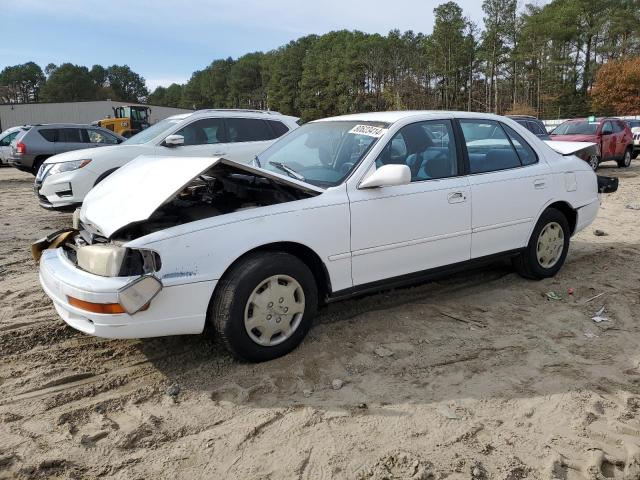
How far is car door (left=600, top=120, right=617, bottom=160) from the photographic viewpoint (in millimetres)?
16125

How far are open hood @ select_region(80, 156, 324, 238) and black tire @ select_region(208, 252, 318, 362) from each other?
0.58 m

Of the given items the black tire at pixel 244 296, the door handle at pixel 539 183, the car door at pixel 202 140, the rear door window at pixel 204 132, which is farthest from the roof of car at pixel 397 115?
the rear door window at pixel 204 132

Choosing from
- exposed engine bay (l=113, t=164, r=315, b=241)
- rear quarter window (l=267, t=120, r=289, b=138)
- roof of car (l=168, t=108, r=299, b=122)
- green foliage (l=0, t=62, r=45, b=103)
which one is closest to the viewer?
exposed engine bay (l=113, t=164, r=315, b=241)

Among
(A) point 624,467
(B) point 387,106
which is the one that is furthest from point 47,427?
(B) point 387,106

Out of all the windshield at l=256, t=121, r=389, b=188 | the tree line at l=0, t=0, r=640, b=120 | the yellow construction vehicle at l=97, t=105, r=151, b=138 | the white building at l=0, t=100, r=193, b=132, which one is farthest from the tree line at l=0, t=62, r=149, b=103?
the windshield at l=256, t=121, r=389, b=188

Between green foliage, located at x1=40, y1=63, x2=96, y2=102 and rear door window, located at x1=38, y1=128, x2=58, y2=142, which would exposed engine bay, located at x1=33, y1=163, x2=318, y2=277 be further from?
green foliage, located at x1=40, y1=63, x2=96, y2=102

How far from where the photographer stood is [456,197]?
4.34 metres

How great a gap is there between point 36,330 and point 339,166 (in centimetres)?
263

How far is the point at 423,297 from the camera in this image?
15.9 feet

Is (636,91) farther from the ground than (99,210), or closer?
farther from the ground

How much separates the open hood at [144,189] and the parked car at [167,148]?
168 inches

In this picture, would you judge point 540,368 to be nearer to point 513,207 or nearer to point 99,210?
point 513,207

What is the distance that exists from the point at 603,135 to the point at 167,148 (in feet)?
Result: 44.2

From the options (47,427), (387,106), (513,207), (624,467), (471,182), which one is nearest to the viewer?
(624,467)
